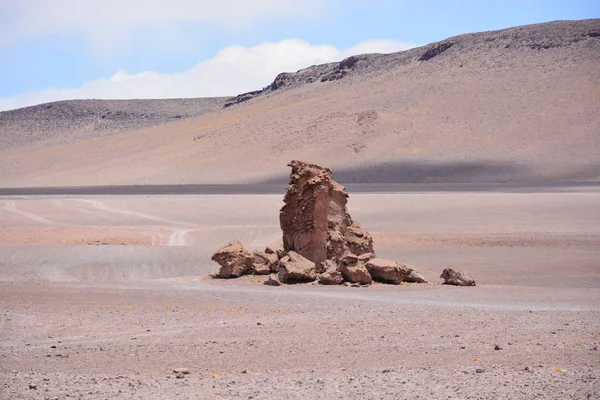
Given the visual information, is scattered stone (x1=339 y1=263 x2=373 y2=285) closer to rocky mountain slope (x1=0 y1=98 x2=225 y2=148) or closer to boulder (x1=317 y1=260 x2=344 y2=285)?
boulder (x1=317 y1=260 x2=344 y2=285)

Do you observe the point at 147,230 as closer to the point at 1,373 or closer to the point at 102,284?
the point at 102,284

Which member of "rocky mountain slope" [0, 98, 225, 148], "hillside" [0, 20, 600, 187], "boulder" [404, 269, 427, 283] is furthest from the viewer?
"rocky mountain slope" [0, 98, 225, 148]

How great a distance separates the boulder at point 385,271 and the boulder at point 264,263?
1694mm

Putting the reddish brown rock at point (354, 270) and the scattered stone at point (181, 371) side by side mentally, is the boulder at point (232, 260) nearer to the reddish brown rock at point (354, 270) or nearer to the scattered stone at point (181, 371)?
the reddish brown rock at point (354, 270)

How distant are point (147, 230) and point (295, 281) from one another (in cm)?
1033

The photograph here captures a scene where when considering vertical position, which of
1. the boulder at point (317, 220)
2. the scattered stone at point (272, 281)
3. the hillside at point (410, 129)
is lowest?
the scattered stone at point (272, 281)

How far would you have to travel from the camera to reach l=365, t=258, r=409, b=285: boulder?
13.3m

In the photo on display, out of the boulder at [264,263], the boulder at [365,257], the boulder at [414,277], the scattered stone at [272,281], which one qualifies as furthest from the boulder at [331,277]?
the boulder at [264,263]

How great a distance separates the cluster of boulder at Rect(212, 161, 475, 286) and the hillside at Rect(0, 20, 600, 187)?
129 ft

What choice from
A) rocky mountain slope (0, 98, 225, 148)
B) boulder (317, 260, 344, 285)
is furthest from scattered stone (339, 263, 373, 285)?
rocky mountain slope (0, 98, 225, 148)

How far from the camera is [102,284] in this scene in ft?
42.7

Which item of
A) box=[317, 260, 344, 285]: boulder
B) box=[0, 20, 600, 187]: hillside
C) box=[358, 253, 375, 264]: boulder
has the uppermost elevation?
box=[0, 20, 600, 187]: hillside

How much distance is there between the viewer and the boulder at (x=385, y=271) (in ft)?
43.8

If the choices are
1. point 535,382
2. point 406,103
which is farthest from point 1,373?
point 406,103
